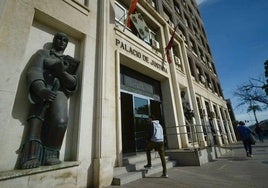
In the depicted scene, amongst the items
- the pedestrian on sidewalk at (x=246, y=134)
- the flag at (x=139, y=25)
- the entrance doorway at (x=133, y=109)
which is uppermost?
the flag at (x=139, y=25)

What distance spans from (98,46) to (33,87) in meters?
2.63

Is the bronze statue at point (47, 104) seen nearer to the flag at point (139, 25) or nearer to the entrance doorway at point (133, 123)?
the entrance doorway at point (133, 123)

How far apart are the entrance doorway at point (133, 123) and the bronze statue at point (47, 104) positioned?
316 centimetres

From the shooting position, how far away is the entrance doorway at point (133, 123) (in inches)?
270

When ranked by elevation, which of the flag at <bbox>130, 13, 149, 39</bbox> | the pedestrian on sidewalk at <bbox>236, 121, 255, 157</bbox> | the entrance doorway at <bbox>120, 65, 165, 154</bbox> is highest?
the flag at <bbox>130, 13, 149, 39</bbox>

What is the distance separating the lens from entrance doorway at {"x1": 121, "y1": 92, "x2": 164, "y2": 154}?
22.5 ft

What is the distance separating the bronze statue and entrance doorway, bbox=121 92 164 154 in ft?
10.4

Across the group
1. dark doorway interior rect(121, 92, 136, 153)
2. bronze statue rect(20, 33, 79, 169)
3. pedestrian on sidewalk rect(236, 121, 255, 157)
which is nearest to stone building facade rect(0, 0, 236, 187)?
dark doorway interior rect(121, 92, 136, 153)

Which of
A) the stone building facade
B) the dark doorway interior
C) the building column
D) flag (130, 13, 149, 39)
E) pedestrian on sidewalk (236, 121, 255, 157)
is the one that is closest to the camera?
the stone building facade

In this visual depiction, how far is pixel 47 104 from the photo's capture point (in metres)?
3.69

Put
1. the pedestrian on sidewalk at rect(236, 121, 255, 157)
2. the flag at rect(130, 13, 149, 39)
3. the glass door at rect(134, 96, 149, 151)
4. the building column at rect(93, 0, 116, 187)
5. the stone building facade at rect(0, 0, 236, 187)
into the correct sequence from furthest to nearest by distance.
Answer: the flag at rect(130, 13, 149, 39) → the pedestrian on sidewalk at rect(236, 121, 255, 157) → the glass door at rect(134, 96, 149, 151) → the building column at rect(93, 0, 116, 187) → the stone building facade at rect(0, 0, 236, 187)

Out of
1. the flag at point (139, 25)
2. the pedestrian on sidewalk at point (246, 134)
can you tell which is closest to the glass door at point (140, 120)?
the flag at point (139, 25)

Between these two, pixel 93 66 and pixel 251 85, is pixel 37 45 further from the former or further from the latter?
pixel 251 85

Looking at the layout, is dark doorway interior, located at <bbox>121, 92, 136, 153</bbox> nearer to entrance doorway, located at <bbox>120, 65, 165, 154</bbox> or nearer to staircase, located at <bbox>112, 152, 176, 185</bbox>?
entrance doorway, located at <bbox>120, 65, 165, 154</bbox>
